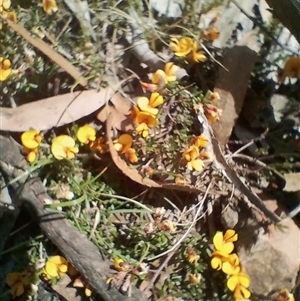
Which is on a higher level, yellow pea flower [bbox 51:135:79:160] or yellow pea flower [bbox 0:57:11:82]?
yellow pea flower [bbox 0:57:11:82]

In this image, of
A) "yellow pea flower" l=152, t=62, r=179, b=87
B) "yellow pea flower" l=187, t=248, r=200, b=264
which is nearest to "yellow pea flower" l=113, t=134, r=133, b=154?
"yellow pea flower" l=152, t=62, r=179, b=87

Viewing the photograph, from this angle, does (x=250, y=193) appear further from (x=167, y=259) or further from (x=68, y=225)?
(x=68, y=225)

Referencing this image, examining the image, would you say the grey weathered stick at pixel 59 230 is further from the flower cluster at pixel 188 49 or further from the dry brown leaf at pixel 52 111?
the flower cluster at pixel 188 49

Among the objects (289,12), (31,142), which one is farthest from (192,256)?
(289,12)

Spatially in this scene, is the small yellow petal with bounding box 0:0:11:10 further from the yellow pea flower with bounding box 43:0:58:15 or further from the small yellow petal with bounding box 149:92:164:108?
the small yellow petal with bounding box 149:92:164:108

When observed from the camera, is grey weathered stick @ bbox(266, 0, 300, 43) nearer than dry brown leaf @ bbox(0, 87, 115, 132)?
Yes

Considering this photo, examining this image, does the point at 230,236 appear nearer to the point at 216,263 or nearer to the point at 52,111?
the point at 216,263

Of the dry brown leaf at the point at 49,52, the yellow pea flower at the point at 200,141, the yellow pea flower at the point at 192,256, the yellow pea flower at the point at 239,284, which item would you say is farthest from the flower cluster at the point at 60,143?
the yellow pea flower at the point at 239,284
